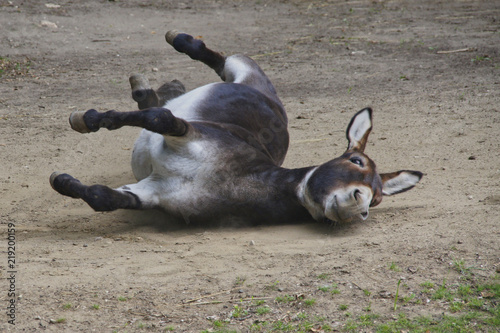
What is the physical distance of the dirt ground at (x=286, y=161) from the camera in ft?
9.47

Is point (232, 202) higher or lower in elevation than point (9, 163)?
higher

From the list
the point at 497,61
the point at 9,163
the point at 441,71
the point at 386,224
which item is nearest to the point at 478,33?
the point at 497,61

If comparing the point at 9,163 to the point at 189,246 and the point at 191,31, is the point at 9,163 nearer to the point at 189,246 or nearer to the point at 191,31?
the point at 189,246

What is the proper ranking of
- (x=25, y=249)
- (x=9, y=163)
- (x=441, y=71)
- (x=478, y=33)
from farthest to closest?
(x=478, y=33), (x=441, y=71), (x=9, y=163), (x=25, y=249)

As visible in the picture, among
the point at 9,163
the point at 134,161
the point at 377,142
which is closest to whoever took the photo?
the point at 134,161

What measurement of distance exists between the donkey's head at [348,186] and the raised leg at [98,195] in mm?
1173

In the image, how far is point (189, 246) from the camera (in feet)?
11.9

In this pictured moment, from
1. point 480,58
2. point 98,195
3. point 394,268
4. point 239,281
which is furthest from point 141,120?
point 480,58

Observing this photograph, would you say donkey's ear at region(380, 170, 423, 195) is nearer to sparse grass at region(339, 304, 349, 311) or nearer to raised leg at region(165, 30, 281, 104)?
sparse grass at region(339, 304, 349, 311)

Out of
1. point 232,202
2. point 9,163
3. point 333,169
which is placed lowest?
point 9,163

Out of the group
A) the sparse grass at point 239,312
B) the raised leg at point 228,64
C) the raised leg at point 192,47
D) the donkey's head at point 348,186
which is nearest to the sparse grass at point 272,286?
the sparse grass at point 239,312

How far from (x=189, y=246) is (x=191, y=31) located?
23.0 feet

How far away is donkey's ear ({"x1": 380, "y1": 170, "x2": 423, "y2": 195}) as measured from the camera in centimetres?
406

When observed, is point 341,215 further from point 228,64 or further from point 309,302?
point 228,64
